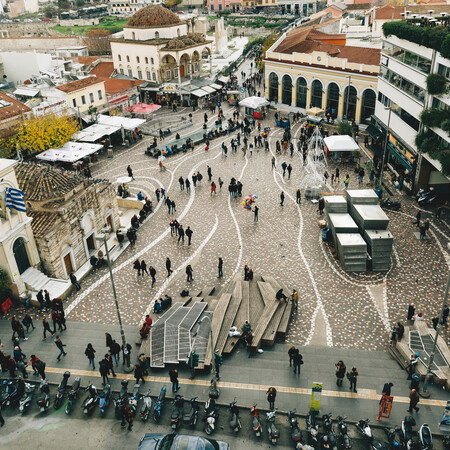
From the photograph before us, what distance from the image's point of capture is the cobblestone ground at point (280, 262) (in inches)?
805

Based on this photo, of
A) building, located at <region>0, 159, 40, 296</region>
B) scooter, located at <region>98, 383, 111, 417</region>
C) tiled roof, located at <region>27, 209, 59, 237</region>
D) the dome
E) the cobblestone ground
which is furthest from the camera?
the dome

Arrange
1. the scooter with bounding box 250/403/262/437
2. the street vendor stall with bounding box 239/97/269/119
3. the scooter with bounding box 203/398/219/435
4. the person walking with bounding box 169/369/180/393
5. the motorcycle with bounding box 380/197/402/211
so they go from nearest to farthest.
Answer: the scooter with bounding box 250/403/262/437 < the scooter with bounding box 203/398/219/435 < the person walking with bounding box 169/369/180/393 < the motorcycle with bounding box 380/197/402/211 < the street vendor stall with bounding box 239/97/269/119

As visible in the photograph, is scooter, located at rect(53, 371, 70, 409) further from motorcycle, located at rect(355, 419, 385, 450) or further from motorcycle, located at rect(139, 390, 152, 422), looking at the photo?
motorcycle, located at rect(355, 419, 385, 450)

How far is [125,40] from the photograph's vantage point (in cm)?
6041

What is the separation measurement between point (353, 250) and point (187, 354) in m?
10.6

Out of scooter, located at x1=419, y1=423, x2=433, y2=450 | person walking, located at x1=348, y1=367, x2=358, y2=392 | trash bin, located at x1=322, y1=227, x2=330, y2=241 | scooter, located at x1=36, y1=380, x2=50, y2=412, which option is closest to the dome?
trash bin, located at x1=322, y1=227, x2=330, y2=241

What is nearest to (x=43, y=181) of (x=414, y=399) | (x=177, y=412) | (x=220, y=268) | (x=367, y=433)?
(x=220, y=268)

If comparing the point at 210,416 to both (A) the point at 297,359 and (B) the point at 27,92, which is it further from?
(B) the point at 27,92

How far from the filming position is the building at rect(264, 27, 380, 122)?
44656 mm

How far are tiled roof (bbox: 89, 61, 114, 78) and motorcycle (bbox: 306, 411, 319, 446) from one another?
56.9m

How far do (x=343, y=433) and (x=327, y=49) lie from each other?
45.8 m

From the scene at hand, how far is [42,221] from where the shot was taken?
2386 centimetres

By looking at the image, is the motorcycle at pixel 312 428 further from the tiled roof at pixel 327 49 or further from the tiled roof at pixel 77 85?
the tiled roof at pixel 77 85

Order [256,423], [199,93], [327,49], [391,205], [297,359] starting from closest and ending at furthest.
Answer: [256,423] < [297,359] < [391,205] < [327,49] < [199,93]
